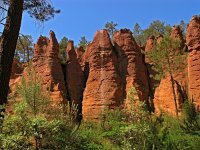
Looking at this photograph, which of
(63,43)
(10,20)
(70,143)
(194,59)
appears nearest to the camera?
(10,20)

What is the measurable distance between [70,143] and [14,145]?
5455 mm

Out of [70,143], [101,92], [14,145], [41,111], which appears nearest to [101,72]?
[101,92]

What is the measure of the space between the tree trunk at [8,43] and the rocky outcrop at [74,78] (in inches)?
1101

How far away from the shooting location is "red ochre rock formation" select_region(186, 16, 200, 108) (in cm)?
3166

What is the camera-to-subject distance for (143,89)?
3472 cm

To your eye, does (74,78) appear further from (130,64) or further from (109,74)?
(130,64)

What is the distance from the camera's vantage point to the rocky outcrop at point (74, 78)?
37.2 meters

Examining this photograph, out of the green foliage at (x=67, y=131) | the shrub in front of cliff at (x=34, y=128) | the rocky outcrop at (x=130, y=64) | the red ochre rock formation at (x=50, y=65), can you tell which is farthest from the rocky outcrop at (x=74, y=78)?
the shrub in front of cliff at (x=34, y=128)

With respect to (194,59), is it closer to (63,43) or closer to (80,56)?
(80,56)

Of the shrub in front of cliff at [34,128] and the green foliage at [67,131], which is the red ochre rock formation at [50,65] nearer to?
the green foliage at [67,131]

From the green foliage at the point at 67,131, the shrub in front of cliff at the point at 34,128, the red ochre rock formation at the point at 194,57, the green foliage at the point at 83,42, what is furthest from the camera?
the green foliage at the point at 83,42

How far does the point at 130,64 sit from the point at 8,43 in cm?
2702

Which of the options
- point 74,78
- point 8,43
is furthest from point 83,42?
point 8,43

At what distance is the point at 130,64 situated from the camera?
3541cm
